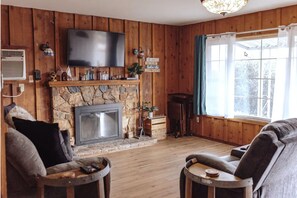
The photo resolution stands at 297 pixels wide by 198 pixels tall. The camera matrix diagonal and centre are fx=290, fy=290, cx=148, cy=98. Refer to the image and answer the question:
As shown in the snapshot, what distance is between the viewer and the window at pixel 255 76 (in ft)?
16.3

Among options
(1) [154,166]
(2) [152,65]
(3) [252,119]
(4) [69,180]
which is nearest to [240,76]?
(3) [252,119]

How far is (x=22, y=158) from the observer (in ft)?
7.31

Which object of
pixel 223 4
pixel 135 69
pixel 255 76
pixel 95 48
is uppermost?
pixel 223 4

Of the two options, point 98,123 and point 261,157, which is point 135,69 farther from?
point 261,157

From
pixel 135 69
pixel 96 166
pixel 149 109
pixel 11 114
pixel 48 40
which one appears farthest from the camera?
pixel 149 109

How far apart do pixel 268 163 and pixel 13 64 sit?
3.89 m

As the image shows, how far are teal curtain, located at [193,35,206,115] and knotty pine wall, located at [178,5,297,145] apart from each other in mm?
239

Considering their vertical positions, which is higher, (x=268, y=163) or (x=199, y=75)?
(x=199, y=75)

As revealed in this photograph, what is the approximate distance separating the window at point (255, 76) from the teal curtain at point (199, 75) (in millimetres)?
690

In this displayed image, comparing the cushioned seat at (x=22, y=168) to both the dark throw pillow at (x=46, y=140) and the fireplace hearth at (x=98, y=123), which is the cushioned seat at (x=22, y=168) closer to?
the dark throw pillow at (x=46, y=140)

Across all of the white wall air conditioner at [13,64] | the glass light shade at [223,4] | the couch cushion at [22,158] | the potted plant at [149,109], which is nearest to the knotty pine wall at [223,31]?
the potted plant at [149,109]

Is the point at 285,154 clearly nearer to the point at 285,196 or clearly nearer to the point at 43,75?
the point at 285,196

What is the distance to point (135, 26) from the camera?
5938 millimetres

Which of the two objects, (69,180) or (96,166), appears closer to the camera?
(69,180)
